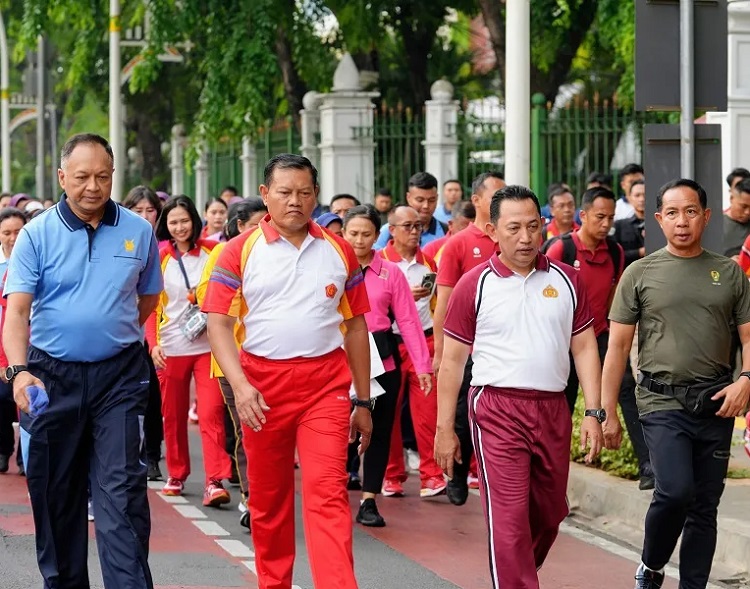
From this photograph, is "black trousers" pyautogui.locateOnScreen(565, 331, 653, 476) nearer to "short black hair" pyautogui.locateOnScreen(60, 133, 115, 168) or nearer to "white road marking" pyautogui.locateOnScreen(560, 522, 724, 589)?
"white road marking" pyautogui.locateOnScreen(560, 522, 724, 589)

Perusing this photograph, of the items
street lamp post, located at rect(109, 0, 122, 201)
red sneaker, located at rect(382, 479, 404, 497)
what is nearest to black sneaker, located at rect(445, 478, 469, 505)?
red sneaker, located at rect(382, 479, 404, 497)

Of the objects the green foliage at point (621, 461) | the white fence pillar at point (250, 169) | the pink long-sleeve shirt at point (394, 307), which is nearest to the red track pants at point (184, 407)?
the pink long-sleeve shirt at point (394, 307)

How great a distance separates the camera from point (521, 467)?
269 inches

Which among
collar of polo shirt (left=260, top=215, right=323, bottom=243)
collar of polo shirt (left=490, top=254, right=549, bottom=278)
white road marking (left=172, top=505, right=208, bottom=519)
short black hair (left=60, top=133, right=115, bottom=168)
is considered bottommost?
white road marking (left=172, top=505, right=208, bottom=519)

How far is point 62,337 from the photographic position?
6.69 metres

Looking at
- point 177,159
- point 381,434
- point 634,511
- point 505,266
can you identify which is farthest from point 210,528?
point 177,159

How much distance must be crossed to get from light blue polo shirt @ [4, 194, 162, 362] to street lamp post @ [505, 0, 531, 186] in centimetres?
605

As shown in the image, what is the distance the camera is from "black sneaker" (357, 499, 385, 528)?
32.1ft

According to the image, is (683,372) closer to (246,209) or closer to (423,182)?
(246,209)

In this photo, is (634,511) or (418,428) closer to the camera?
(634,511)

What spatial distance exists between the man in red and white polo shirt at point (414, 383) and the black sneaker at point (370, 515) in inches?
36.3

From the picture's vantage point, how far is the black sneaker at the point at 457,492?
1059 cm

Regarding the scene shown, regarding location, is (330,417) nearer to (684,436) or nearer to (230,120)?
(684,436)

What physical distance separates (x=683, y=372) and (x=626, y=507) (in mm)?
2833
